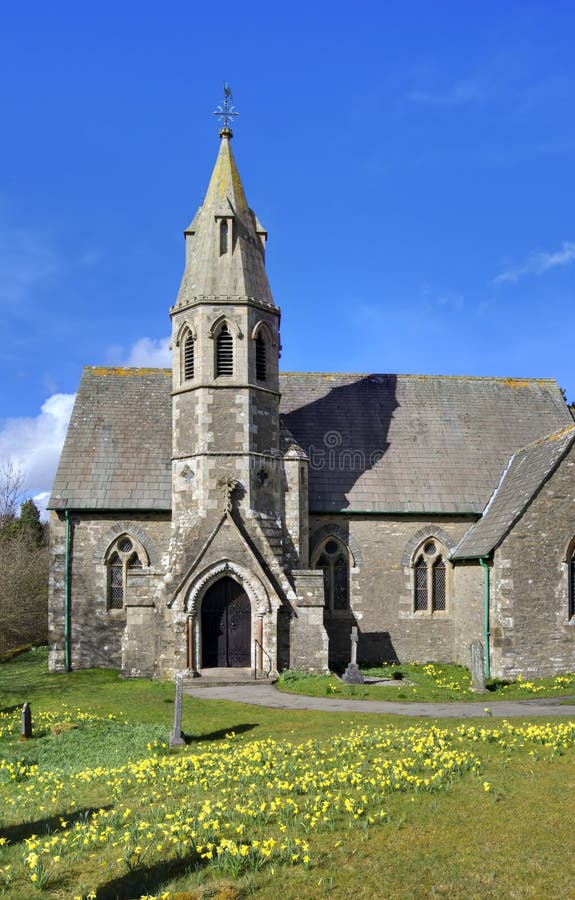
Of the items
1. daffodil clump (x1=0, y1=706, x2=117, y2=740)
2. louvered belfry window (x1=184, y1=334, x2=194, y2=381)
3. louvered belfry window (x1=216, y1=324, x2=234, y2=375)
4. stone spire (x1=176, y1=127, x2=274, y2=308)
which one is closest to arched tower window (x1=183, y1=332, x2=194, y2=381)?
louvered belfry window (x1=184, y1=334, x2=194, y2=381)

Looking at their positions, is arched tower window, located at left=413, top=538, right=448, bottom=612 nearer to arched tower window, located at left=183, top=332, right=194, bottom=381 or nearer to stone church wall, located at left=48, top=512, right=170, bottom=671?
stone church wall, located at left=48, top=512, right=170, bottom=671

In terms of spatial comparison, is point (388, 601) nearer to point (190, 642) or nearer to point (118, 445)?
point (190, 642)

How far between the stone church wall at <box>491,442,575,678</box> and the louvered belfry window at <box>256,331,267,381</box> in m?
9.10

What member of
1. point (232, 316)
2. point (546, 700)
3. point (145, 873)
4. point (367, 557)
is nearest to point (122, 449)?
point (232, 316)

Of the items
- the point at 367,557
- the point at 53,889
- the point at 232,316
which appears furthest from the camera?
the point at 367,557

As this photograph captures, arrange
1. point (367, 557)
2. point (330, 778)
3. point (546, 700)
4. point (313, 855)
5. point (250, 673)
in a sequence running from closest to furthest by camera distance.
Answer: point (313, 855) → point (330, 778) → point (546, 700) → point (250, 673) → point (367, 557)

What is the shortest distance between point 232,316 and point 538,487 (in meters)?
10.7

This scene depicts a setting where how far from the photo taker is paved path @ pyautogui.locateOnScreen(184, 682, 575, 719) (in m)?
16.9

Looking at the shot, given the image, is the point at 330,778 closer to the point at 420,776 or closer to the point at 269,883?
the point at 420,776

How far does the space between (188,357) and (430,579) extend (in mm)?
11114

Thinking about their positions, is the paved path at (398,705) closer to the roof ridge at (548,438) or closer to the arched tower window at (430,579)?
the arched tower window at (430,579)

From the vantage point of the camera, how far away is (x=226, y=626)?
75.4 feet

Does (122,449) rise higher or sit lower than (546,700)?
higher

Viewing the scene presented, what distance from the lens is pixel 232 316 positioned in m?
24.6
